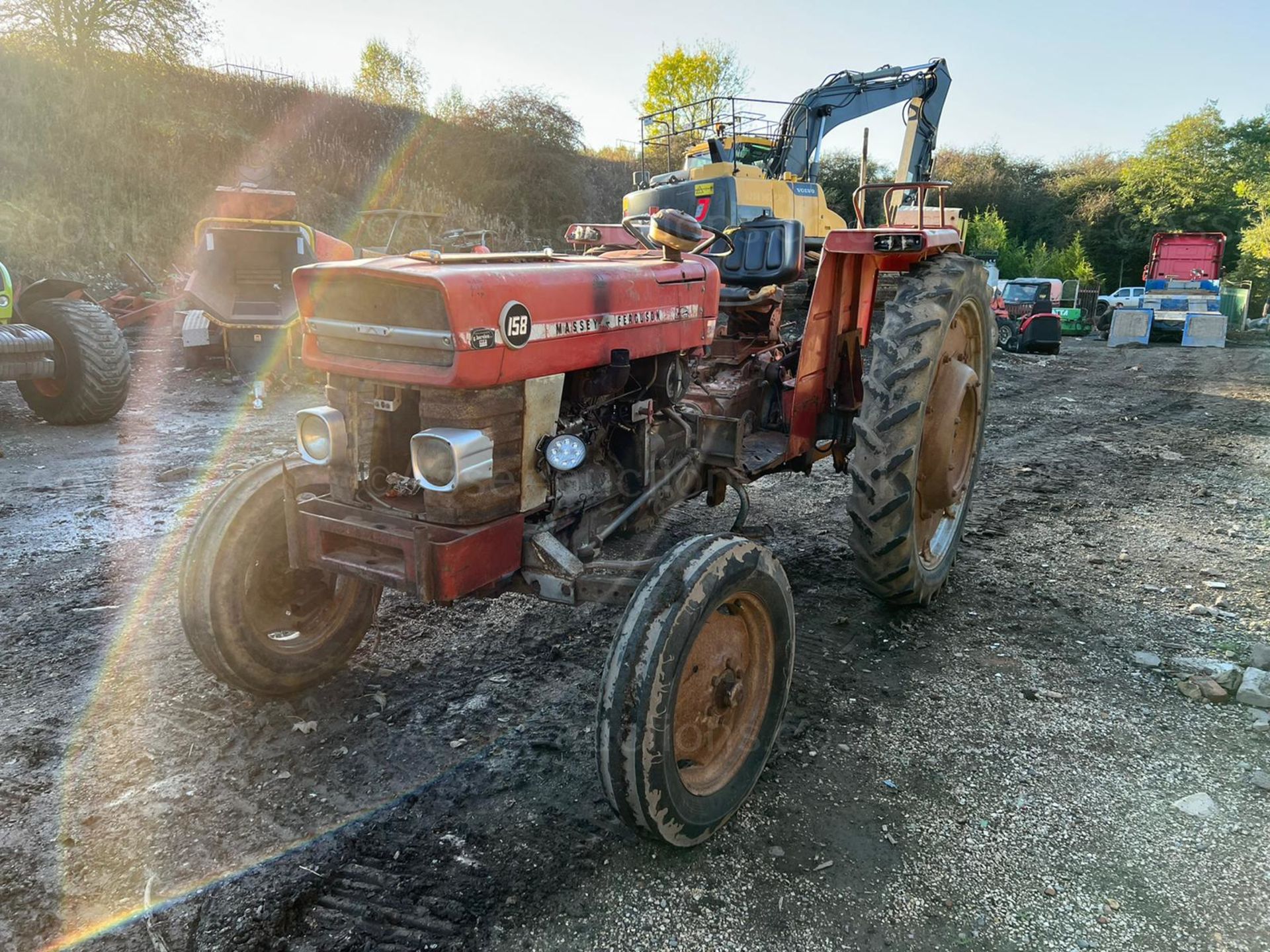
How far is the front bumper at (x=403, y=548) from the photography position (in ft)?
7.14

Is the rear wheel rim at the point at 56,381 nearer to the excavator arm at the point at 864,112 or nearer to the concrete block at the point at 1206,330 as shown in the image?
the excavator arm at the point at 864,112

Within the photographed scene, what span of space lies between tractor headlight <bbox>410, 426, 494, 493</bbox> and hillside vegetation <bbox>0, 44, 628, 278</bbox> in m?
13.7

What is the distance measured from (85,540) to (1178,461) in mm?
7380

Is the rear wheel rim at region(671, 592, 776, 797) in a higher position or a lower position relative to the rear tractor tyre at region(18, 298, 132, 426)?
lower

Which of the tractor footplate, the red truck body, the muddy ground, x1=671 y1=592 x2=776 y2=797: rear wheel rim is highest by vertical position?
the red truck body

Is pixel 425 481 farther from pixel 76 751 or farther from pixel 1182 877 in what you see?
pixel 1182 877

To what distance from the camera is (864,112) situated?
1057 cm

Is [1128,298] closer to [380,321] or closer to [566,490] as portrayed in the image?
[566,490]

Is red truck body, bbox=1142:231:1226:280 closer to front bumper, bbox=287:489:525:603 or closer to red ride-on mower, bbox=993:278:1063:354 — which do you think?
red ride-on mower, bbox=993:278:1063:354

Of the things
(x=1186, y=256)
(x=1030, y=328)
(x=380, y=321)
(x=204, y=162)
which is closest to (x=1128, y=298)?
(x=1186, y=256)

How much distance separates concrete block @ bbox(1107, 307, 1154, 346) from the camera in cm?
1584

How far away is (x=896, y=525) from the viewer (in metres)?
3.04

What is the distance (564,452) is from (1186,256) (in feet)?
77.2

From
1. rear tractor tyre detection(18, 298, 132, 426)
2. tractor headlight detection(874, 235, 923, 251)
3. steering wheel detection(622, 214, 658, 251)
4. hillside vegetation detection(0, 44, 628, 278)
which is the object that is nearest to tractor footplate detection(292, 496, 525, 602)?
steering wheel detection(622, 214, 658, 251)
